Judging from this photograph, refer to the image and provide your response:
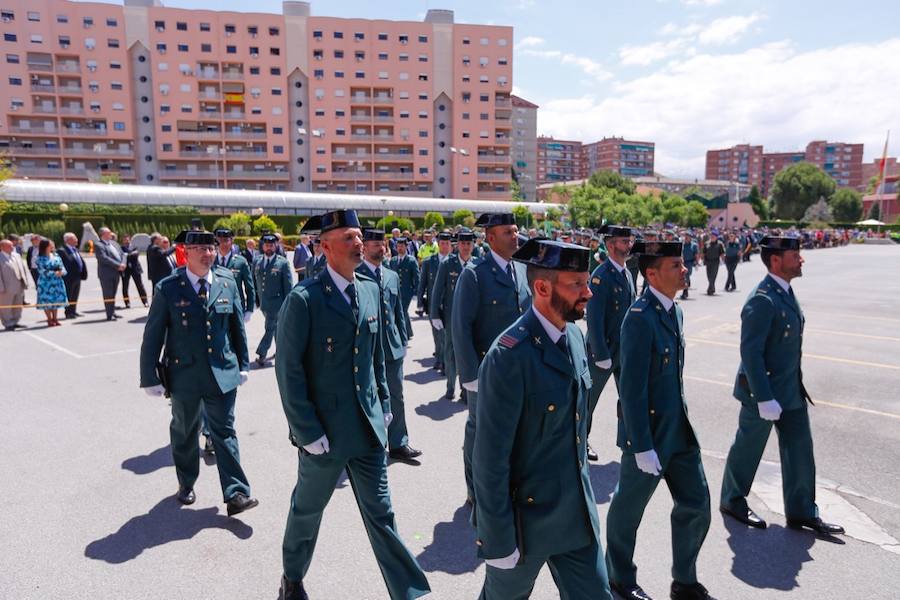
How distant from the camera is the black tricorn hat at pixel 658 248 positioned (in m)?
3.70

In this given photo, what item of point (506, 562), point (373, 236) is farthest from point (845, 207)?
point (506, 562)

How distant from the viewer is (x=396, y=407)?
6156mm

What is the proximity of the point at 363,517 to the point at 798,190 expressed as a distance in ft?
360

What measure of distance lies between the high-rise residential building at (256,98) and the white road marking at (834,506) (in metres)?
66.4

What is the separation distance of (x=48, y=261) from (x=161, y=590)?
1387 cm

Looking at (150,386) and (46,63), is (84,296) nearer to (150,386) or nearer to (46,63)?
(150,386)

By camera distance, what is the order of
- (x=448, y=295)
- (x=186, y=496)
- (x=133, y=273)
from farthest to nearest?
(x=133, y=273) → (x=448, y=295) → (x=186, y=496)

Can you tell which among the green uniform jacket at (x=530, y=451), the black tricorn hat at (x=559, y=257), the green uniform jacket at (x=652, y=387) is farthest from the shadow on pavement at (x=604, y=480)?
the black tricorn hat at (x=559, y=257)

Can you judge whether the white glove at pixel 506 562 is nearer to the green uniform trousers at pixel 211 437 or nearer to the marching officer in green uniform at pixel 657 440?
the marching officer in green uniform at pixel 657 440

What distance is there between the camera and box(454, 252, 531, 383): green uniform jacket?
5129 mm

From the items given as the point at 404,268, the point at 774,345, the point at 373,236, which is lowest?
the point at 404,268

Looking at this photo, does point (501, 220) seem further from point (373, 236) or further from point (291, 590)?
point (291, 590)

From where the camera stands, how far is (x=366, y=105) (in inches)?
2904

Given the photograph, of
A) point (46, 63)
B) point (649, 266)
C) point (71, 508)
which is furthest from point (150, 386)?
point (46, 63)
